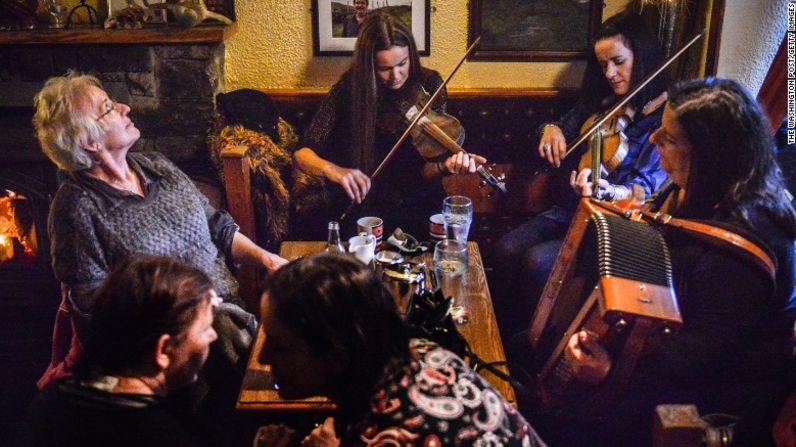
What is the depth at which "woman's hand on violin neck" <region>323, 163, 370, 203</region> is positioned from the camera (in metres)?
2.97

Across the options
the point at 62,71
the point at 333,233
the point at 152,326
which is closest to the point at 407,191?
the point at 333,233

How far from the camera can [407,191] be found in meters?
3.21

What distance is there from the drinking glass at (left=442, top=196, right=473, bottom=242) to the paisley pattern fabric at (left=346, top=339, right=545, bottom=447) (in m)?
1.20

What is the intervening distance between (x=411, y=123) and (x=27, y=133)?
1826mm

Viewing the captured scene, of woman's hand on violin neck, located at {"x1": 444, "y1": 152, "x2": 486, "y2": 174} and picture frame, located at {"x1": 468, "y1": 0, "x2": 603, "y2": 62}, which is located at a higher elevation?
picture frame, located at {"x1": 468, "y1": 0, "x2": 603, "y2": 62}

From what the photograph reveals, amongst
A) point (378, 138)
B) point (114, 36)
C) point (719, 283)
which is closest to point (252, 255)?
point (378, 138)

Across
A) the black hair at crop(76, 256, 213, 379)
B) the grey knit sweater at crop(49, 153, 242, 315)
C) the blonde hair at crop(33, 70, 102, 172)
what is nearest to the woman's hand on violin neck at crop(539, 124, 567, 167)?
the grey knit sweater at crop(49, 153, 242, 315)

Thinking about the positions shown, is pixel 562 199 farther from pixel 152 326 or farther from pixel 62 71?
pixel 62 71

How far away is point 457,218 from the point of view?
2438 millimetres

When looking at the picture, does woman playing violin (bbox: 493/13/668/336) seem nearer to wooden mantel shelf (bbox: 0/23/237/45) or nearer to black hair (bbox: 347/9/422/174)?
black hair (bbox: 347/9/422/174)

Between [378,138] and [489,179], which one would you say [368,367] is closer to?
[489,179]

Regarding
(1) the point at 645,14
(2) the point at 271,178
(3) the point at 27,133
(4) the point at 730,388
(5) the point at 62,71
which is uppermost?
(1) the point at 645,14

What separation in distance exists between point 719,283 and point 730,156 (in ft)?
1.33

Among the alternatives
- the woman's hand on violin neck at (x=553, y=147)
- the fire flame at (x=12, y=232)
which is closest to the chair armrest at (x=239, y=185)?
the fire flame at (x=12, y=232)
